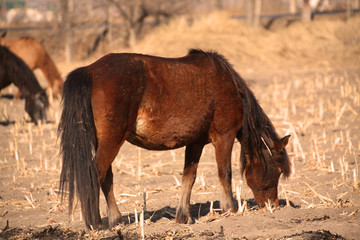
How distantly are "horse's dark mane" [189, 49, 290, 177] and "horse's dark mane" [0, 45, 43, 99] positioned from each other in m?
6.78

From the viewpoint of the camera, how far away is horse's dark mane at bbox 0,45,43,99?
10.9 m

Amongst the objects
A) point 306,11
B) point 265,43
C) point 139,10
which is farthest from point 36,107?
point 306,11

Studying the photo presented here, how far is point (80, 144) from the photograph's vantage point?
4.29 meters

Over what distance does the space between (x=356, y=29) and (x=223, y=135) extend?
22367mm

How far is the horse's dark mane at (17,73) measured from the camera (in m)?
10.9

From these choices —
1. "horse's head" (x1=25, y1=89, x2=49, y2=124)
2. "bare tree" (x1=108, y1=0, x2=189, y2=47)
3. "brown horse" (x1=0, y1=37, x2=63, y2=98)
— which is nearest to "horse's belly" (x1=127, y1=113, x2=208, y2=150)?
"horse's head" (x1=25, y1=89, x2=49, y2=124)

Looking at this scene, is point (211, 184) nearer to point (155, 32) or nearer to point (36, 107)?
point (36, 107)

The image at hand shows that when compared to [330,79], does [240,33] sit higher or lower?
higher

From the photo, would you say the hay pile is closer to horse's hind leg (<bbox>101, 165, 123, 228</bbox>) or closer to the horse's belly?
the horse's belly

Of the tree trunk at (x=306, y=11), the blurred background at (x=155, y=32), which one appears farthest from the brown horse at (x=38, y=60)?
the tree trunk at (x=306, y=11)

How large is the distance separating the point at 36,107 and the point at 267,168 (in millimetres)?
7250

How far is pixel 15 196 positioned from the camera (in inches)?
248

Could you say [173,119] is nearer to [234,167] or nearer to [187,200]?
[187,200]

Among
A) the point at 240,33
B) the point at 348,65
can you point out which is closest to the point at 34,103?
the point at 348,65
